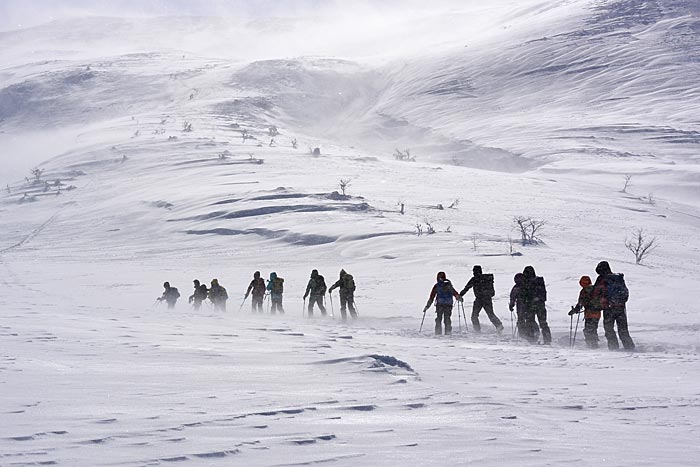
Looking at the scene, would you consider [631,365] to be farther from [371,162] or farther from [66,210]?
[371,162]

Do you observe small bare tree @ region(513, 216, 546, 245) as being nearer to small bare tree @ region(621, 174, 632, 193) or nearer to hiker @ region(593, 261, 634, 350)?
small bare tree @ region(621, 174, 632, 193)

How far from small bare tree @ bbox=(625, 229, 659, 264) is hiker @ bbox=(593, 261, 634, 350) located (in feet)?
48.7

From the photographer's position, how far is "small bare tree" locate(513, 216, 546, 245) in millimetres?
29875

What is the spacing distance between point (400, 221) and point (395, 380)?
1120 inches

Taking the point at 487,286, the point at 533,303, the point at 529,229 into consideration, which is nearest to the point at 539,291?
the point at 533,303

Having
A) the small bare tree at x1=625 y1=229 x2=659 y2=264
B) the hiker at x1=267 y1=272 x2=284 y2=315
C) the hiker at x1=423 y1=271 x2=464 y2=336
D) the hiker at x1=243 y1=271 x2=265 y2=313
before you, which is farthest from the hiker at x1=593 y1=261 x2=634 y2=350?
the small bare tree at x1=625 y1=229 x2=659 y2=264

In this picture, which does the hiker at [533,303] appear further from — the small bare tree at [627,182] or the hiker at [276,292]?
the small bare tree at [627,182]

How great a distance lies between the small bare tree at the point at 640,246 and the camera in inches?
1038

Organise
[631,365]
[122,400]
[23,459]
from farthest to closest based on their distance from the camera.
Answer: [631,365] → [122,400] → [23,459]

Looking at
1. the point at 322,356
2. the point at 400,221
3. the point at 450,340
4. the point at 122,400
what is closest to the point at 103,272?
the point at 400,221

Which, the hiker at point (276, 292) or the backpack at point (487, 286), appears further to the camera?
the hiker at point (276, 292)

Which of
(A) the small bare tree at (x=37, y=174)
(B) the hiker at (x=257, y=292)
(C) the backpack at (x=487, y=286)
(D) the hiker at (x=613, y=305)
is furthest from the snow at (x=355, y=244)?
(C) the backpack at (x=487, y=286)

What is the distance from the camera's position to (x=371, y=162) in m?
57.1

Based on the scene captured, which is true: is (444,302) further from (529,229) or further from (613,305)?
(529,229)
